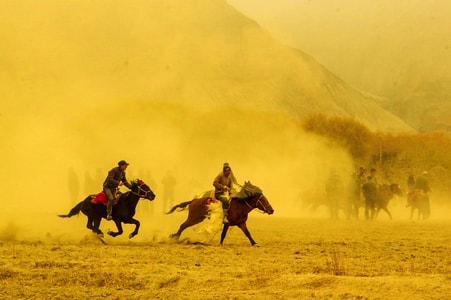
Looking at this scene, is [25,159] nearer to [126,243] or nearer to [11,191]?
[11,191]

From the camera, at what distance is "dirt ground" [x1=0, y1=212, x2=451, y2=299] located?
12.1m

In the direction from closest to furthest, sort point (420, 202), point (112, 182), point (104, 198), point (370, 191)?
point (112, 182)
point (104, 198)
point (370, 191)
point (420, 202)

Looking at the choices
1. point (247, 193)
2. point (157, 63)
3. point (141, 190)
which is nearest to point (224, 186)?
point (247, 193)

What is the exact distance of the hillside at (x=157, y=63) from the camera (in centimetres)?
10531

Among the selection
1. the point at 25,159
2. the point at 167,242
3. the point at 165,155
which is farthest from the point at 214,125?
the point at 167,242

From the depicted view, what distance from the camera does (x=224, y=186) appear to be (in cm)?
1967

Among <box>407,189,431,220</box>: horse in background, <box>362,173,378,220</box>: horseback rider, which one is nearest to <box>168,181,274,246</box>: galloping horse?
<box>362,173,378,220</box>: horseback rider

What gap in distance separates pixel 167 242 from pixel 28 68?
305 ft

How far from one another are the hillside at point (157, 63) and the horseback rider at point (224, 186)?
7746cm

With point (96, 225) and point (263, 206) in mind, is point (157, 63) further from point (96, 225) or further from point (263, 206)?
point (263, 206)

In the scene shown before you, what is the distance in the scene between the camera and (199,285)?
13.0 m

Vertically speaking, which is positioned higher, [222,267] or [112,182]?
[112,182]

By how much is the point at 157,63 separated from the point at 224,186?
95.7 meters

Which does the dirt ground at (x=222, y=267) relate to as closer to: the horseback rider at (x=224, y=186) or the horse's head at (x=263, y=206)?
the horse's head at (x=263, y=206)
